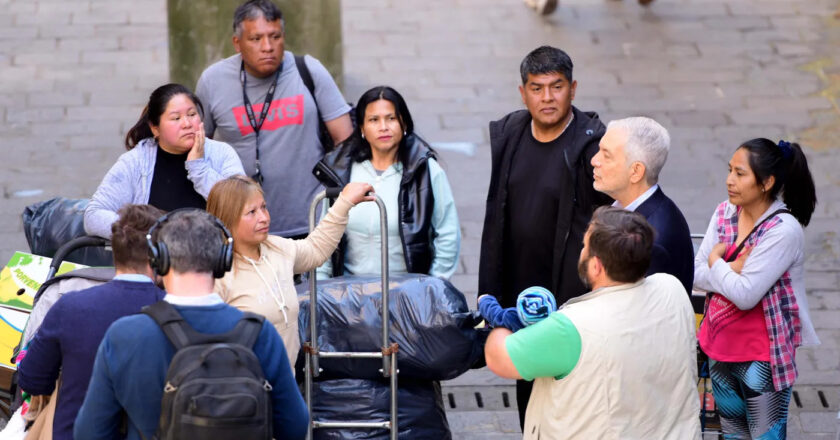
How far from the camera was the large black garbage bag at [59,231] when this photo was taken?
5672 millimetres

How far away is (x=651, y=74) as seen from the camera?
34.6 ft

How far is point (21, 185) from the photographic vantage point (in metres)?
8.81

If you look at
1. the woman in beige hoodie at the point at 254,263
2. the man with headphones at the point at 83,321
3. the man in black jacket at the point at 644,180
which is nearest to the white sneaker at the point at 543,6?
the man in black jacket at the point at 644,180

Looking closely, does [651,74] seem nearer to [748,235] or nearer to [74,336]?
[748,235]

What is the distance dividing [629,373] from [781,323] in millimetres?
1471

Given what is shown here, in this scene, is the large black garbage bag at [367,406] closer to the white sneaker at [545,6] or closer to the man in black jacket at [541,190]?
the man in black jacket at [541,190]

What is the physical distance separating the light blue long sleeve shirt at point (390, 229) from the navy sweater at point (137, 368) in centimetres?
183

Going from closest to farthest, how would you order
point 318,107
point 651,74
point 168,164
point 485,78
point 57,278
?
point 57,278 < point 168,164 < point 318,107 < point 485,78 < point 651,74

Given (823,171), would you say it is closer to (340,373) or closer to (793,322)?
(793,322)

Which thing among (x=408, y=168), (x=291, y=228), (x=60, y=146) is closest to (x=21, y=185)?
(x=60, y=146)

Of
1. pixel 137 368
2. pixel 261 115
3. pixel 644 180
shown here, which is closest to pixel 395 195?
pixel 261 115

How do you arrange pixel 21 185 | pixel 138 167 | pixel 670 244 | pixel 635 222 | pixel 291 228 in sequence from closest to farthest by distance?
1. pixel 635 222
2. pixel 670 244
3. pixel 138 167
4. pixel 291 228
5. pixel 21 185

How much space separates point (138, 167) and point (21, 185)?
3924 millimetres

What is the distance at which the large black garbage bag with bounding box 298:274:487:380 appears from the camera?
4801 mm
